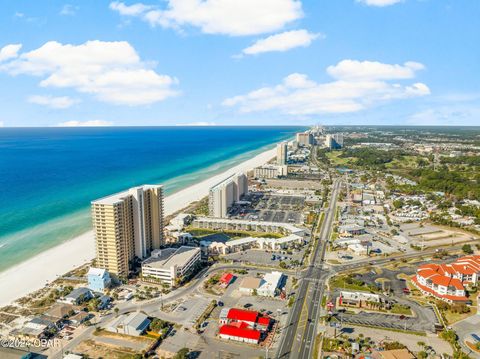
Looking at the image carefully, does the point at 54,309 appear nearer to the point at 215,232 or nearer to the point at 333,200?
the point at 215,232

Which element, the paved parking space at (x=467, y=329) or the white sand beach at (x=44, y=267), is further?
the white sand beach at (x=44, y=267)

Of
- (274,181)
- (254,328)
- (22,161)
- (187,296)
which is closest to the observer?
(254,328)

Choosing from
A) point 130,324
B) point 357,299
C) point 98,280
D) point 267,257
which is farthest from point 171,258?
point 357,299

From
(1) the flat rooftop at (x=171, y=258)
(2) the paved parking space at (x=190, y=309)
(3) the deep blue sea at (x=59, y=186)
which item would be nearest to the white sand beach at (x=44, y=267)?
(3) the deep blue sea at (x=59, y=186)

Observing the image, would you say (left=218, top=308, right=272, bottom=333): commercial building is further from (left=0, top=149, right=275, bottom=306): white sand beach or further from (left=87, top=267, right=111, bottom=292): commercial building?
(left=0, top=149, right=275, bottom=306): white sand beach

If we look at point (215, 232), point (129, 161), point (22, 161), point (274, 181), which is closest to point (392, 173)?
point (274, 181)

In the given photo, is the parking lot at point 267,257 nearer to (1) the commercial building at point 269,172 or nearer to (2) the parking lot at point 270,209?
(2) the parking lot at point 270,209
